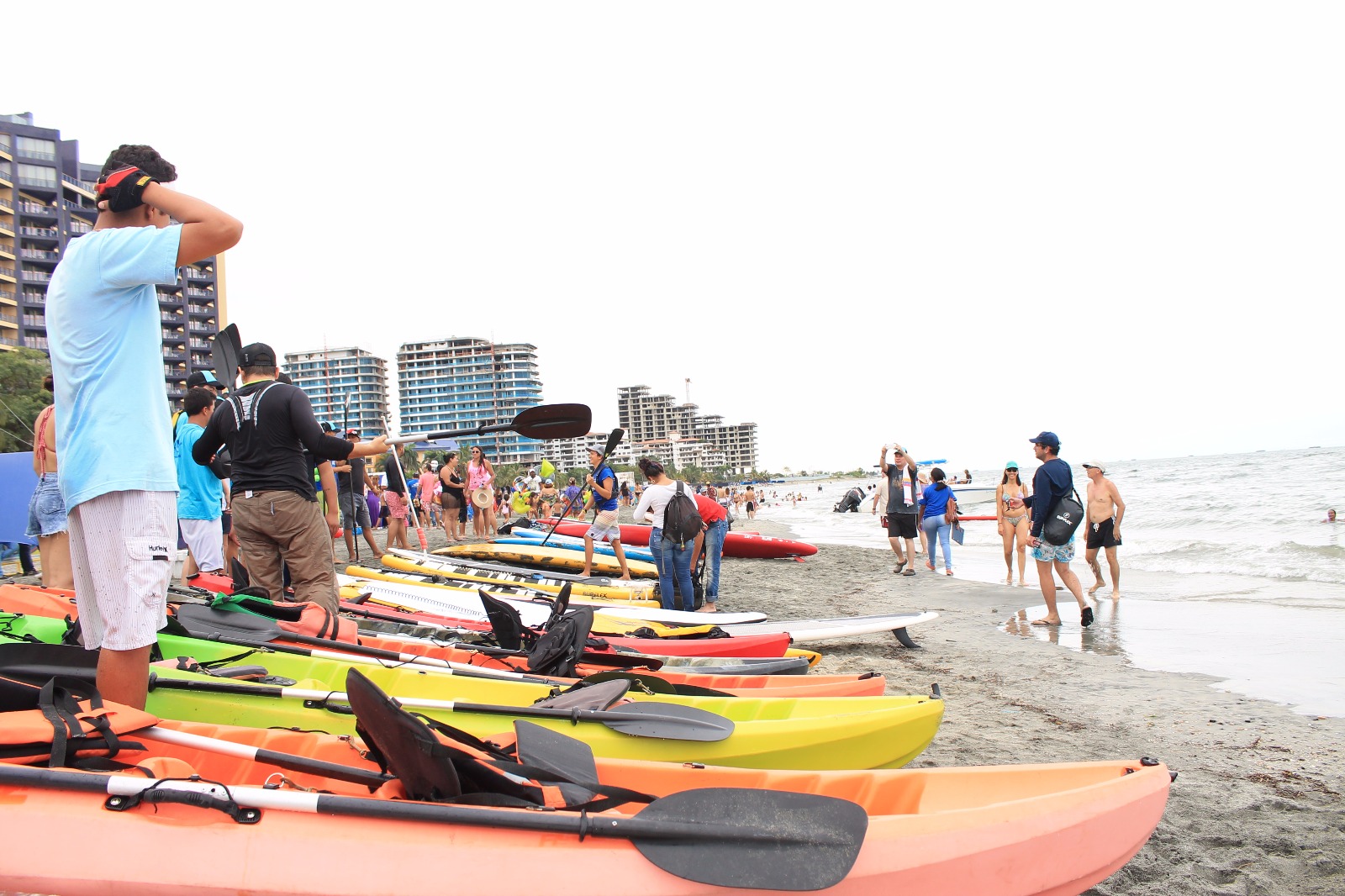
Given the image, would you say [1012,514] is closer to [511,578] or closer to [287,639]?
[511,578]

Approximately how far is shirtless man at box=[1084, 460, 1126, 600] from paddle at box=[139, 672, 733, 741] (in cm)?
688

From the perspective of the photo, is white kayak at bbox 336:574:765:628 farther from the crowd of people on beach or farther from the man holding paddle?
the crowd of people on beach

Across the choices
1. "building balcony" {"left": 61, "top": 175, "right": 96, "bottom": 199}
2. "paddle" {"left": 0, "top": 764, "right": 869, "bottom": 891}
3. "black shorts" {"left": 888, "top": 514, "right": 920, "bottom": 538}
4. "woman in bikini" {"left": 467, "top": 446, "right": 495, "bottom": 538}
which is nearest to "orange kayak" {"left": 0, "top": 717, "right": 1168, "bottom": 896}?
"paddle" {"left": 0, "top": 764, "right": 869, "bottom": 891}

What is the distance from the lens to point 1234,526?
62.0 ft

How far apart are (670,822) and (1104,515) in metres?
7.84

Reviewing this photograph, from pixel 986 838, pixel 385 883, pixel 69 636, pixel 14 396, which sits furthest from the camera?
pixel 14 396

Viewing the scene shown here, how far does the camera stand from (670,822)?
5.85 feet

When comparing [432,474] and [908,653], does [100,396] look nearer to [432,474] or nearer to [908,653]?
[908,653]

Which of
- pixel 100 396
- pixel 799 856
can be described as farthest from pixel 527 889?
pixel 100 396

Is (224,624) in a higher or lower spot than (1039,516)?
lower

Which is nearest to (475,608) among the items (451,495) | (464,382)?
(451,495)

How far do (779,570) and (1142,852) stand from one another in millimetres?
9491

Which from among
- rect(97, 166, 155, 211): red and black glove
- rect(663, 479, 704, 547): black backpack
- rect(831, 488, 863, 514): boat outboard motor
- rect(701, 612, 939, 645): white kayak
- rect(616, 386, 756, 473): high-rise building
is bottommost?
rect(831, 488, 863, 514): boat outboard motor

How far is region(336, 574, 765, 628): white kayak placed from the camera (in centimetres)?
628
